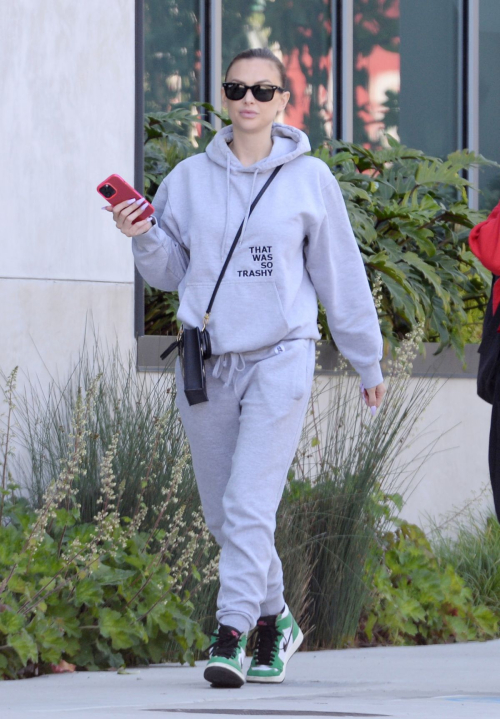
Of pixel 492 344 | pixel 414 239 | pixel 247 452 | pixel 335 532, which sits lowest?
pixel 335 532

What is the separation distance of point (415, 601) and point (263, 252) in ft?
7.88

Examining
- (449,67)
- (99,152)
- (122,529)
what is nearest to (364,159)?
(449,67)

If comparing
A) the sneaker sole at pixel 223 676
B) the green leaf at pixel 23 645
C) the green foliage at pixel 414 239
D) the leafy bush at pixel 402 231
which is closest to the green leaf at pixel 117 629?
the green leaf at pixel 23 645

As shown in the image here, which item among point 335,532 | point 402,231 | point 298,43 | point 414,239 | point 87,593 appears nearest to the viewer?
point 87,593

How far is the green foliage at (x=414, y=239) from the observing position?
668 cm

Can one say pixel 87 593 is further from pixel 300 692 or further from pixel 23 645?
pixel 300 692

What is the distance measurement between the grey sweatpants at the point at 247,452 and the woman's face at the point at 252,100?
0.67 m

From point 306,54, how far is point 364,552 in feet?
13.7

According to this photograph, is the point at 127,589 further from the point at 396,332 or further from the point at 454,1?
the point at 454,1

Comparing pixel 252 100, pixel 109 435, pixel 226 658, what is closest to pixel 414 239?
pixel 109 435

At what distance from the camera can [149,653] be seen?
439cm

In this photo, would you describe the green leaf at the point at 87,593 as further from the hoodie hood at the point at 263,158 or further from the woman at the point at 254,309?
the hoodie hood at the point at 263,158

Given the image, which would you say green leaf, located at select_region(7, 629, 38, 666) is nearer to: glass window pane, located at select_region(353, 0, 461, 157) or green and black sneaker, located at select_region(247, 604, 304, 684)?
green and black sneaker, located at select_region(247, 604, 304, 684)

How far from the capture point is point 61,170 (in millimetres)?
5566
